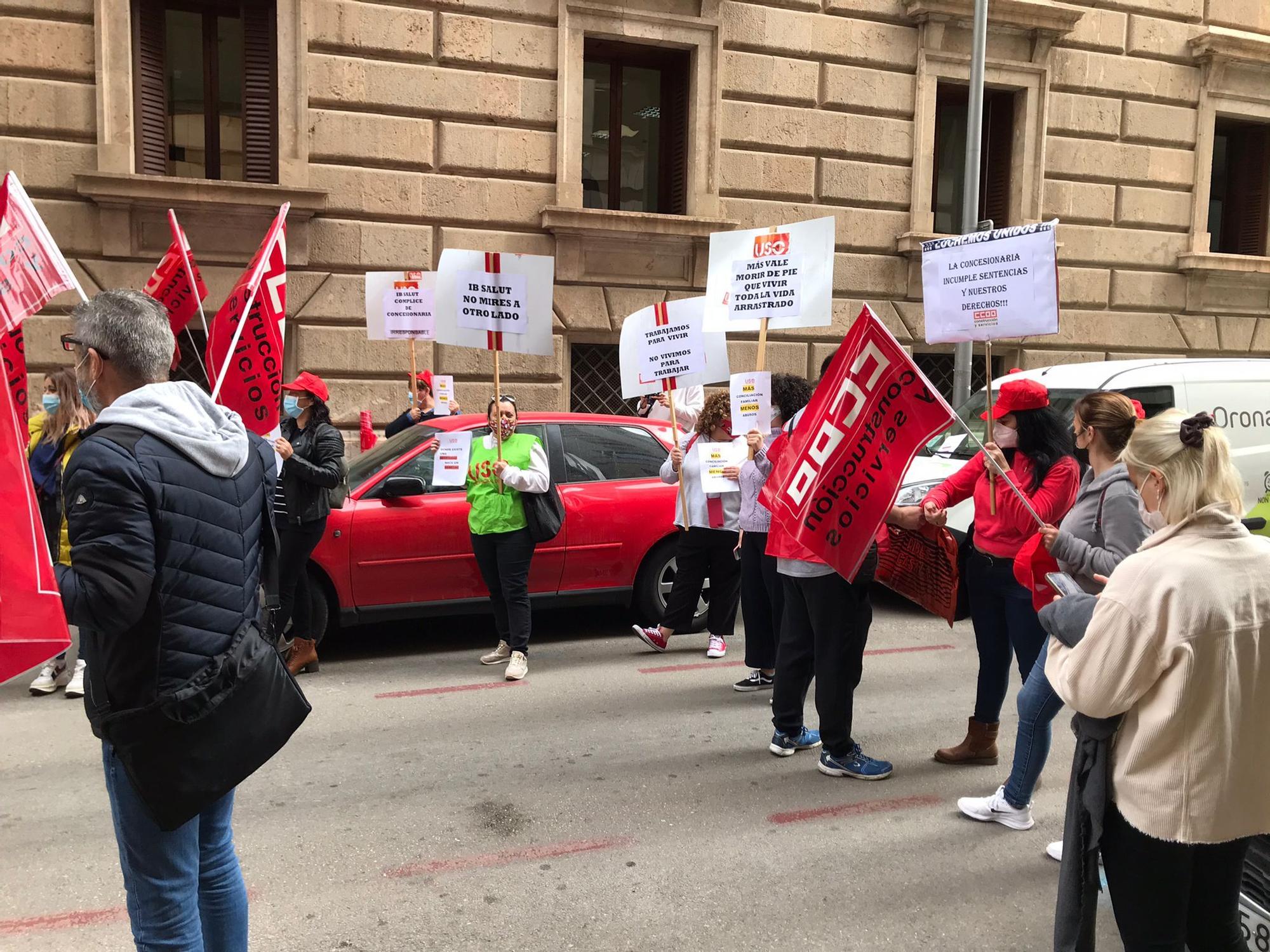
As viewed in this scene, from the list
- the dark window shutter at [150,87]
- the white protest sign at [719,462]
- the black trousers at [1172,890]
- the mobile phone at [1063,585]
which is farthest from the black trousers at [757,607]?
the dark window shutter at [150,87]

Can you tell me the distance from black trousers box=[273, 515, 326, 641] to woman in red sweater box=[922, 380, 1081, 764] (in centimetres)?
381

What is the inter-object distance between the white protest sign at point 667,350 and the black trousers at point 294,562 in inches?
87.9

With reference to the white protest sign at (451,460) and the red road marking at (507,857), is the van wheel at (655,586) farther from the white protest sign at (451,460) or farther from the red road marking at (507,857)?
the red road marking at (507,857)

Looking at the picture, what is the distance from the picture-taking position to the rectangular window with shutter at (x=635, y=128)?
13.1 metres

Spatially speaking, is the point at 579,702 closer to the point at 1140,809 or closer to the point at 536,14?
the point at 1140,809

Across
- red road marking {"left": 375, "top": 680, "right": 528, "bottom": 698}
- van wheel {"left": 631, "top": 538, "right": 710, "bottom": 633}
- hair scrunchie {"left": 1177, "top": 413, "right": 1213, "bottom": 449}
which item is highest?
hair scrunchie {"left": 1177, "top": 413, "right": 1213, "bottom": 449}

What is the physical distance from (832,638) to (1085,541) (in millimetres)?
1348

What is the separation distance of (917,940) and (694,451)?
12.2 ft

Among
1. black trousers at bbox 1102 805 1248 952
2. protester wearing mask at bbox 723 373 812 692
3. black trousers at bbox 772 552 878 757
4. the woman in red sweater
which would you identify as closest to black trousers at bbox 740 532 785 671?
protester wearing mask at bbox 723 373 812 692

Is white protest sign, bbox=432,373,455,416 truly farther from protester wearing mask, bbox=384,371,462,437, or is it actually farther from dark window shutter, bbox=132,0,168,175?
dark window shutter, bbox=132,0,168,175

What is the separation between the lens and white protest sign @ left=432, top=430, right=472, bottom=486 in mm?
6691

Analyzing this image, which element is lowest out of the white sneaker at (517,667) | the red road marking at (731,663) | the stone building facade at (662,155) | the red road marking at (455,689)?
the red road marking at (455,689)

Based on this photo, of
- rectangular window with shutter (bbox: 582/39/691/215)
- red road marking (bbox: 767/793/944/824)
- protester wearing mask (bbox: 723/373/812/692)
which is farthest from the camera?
rectangular window with shutter (bbox: 582/39/691/215)

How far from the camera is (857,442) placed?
4289mm
